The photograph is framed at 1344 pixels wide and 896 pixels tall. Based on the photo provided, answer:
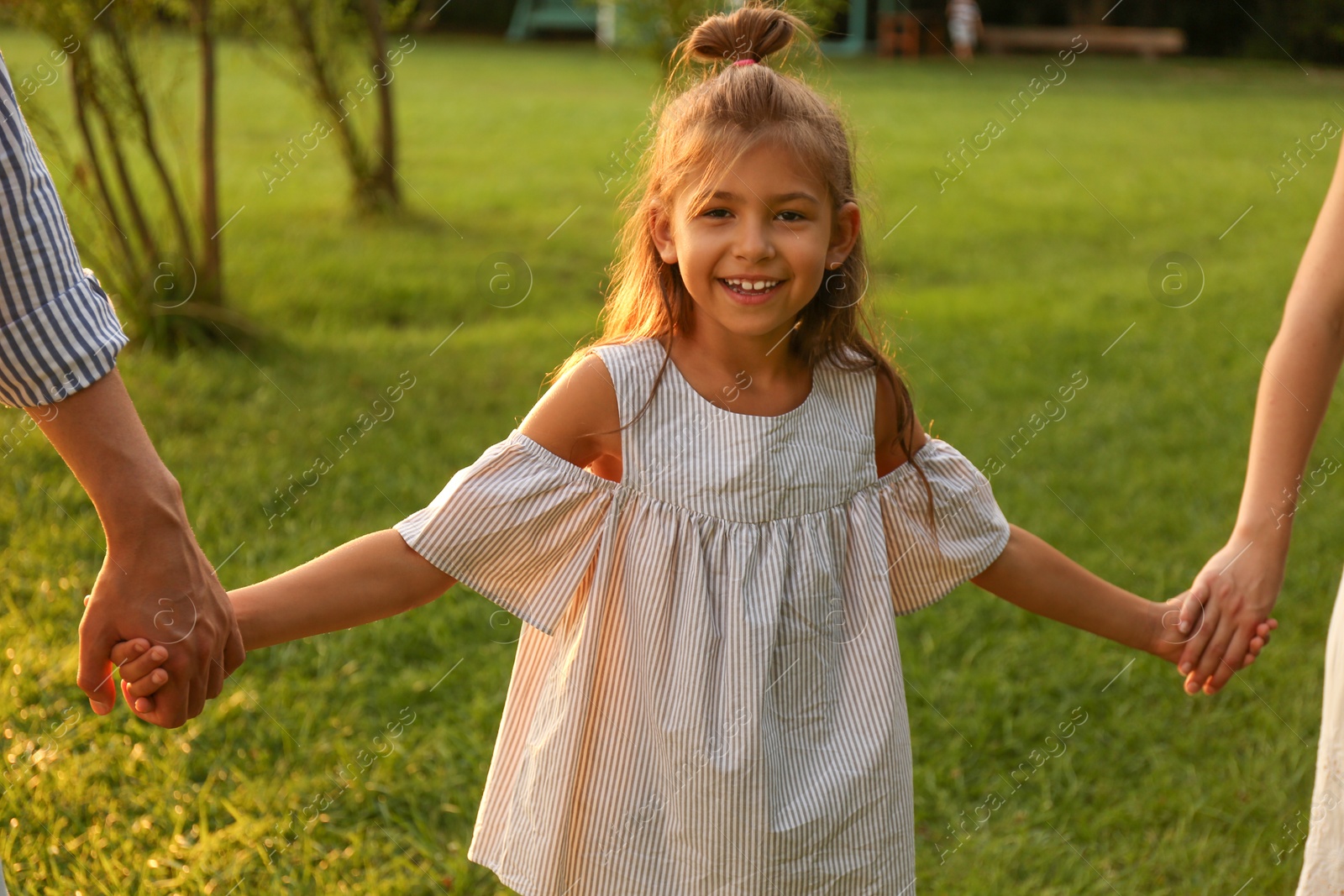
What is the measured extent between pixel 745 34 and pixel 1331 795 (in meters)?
1.35

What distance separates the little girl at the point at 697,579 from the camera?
1.73 meters

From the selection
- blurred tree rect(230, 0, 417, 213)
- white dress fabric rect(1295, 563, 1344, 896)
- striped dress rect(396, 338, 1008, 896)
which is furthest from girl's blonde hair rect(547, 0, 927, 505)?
blurred tree rect(230, 0, 417, 213)

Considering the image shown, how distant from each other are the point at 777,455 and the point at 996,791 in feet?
4.88

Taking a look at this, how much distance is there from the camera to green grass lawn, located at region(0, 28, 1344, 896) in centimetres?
267

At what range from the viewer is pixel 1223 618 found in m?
2.13

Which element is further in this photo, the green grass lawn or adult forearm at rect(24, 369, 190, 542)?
the green grass lawn

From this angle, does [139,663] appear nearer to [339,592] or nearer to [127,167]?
[339,592]

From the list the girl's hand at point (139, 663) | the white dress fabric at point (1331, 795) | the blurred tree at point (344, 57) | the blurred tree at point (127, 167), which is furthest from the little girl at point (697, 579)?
the blurred tree at point (344, 57)

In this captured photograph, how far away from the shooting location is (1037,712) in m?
3.21

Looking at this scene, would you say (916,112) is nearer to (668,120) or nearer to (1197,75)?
(1197,75)

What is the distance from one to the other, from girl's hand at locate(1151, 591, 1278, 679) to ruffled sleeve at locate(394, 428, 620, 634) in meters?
0.98

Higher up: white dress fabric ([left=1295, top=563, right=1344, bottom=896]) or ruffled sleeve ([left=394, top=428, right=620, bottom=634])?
ruffled sleeve ([left=394, top=428, right=620, bottom=634])

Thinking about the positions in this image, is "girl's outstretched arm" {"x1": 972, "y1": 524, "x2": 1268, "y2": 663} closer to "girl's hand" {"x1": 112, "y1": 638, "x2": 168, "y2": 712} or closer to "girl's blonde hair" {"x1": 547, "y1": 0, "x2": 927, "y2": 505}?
"girl's blonde hair" {"x1": 547, "y1": 0, "x2": 927, "y2": 505}

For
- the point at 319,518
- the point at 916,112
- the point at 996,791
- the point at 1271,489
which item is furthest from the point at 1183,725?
A: the point at 916,112
